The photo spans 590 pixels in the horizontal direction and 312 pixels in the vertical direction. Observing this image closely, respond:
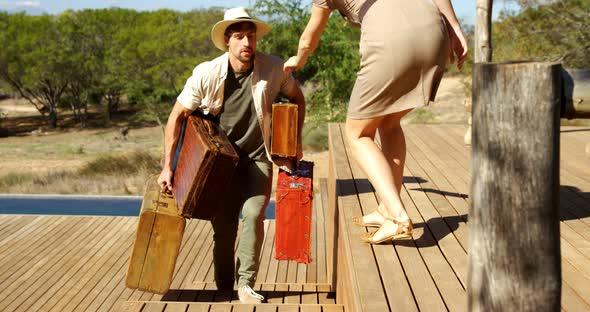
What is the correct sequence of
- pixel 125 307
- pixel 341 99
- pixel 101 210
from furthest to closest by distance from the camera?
1. pixel 341 99
2. pixel 101 210
3. pixel 125 307

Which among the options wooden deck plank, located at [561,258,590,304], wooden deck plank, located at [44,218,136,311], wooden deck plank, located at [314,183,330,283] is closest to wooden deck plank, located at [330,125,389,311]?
wooden deck plank, located at [561,258,590,304]

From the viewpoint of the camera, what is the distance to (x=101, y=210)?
1000cm

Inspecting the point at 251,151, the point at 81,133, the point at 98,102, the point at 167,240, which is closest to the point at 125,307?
the point at 167,240

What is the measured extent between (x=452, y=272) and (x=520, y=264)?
1113 mm

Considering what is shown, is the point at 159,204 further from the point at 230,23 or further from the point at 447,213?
the point at 447,213

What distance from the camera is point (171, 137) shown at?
13.1 ft

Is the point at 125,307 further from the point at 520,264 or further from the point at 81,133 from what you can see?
the point at 81,133

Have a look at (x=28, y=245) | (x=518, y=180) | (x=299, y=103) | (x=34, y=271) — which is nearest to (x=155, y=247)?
(x=299, y=103)

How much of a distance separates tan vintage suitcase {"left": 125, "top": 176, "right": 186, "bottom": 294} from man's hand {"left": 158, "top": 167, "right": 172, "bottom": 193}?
0.07 metres

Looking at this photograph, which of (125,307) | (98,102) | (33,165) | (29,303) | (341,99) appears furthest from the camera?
(98,102)

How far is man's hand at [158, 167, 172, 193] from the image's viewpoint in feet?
13.3

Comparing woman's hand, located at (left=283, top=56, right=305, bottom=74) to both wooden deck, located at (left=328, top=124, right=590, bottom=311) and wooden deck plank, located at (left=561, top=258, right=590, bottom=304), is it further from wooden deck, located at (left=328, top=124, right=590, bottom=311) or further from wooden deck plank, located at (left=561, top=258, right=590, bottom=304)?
wooden deck plank, located at (left=561, top=258, right=590, bottom=304)

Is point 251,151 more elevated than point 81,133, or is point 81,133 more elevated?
point 251,151

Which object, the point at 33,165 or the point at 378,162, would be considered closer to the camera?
the point at 378,162
